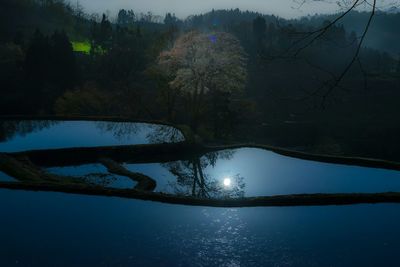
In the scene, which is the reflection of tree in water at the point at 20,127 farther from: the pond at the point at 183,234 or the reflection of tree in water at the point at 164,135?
the pond at the point at 183,234

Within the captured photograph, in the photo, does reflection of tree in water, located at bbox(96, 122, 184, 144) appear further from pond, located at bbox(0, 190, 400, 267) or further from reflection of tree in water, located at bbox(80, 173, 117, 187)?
pond, located at bbox(0, 190, 400, 267)

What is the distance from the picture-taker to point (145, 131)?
38.7 metres

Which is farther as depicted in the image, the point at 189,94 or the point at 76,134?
the point at 189,94

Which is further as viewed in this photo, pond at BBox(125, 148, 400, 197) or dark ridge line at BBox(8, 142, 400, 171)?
dark ridge line at BBox(8, 142, 400, 171)

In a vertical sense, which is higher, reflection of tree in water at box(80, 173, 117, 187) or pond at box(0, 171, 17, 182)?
pond at box(0, 171, 17, 182)

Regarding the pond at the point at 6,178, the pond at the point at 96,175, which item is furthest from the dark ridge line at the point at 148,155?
the pond at the point at 6,178

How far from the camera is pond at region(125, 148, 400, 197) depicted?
901 inches

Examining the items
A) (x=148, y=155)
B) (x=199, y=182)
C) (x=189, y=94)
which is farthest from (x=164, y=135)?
(x=189, y=94)

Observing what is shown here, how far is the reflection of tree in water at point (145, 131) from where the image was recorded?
115 ft

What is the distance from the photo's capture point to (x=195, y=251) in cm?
1320

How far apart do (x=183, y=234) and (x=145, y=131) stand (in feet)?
81.4

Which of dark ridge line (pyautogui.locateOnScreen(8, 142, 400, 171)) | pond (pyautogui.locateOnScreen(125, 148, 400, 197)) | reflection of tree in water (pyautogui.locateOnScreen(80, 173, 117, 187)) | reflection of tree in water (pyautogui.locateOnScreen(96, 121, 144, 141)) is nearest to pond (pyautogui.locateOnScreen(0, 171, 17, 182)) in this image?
reflection of tree in water (pyautogui.locateOnScreen(80, 173, 117, 187))

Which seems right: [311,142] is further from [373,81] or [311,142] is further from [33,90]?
[373,81]

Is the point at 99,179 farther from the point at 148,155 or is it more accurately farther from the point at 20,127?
the point at 20,127
